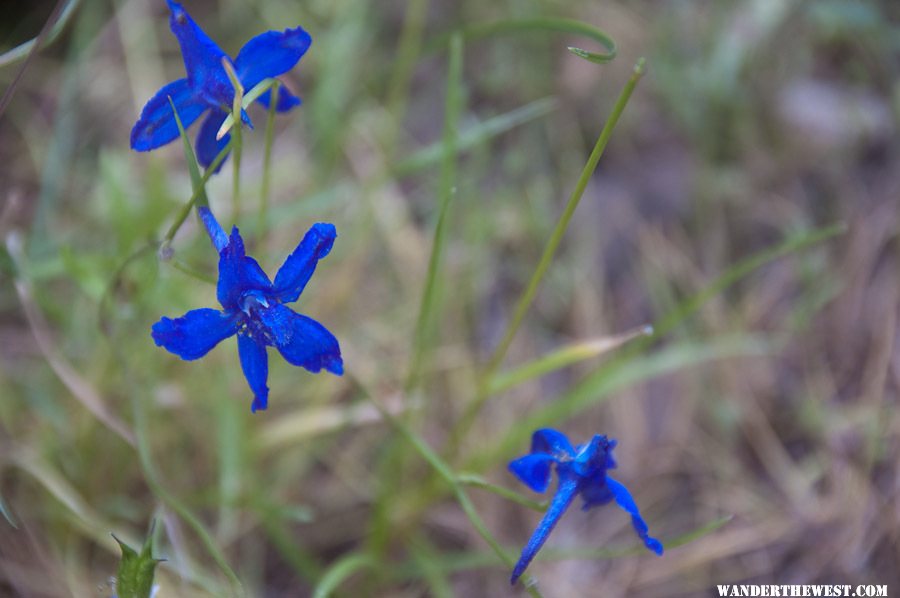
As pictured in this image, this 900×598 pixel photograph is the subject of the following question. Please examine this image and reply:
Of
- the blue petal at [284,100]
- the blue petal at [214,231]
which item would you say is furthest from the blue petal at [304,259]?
the blue petal at [284,100]

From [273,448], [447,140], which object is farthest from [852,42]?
[273,448]

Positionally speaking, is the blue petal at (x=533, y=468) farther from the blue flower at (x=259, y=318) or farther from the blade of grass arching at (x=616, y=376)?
the blade of grass arching at (x=616, y=376)

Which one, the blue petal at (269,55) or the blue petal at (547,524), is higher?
the blue petal at (269,55)

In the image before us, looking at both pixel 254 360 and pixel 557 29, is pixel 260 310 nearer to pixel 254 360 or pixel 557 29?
pixel 254 360

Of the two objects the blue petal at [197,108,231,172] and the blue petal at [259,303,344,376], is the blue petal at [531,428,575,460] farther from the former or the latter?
the blue petal at [197,108,231,172]

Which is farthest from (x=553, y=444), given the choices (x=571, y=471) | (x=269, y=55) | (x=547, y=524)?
(x=269, y=55)

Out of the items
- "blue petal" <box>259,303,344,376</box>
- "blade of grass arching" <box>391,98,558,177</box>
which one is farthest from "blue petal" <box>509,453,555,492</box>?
"blade of grass arching" <box>391,98,558,177</box>

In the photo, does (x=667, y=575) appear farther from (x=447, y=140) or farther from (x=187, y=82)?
(x=187, y=82)
